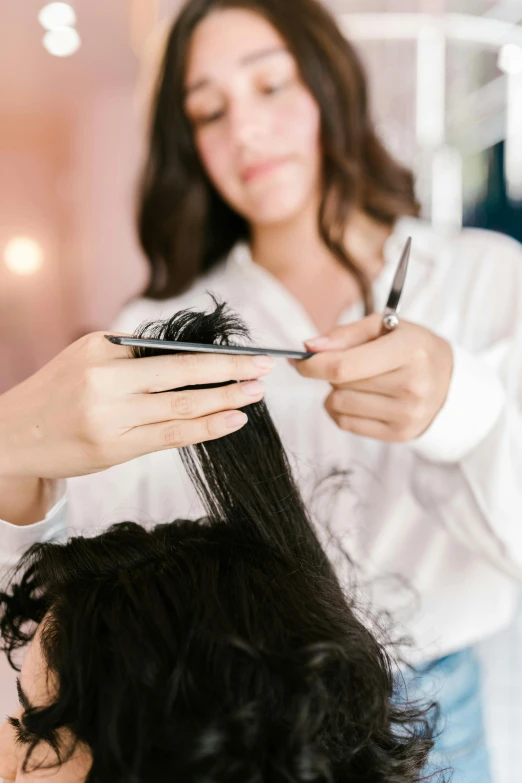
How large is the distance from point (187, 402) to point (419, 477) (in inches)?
18.7

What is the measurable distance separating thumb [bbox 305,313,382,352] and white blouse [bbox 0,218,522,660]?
19 centimetres

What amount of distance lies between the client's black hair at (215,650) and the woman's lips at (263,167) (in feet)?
1.32

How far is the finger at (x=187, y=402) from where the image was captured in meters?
0.47

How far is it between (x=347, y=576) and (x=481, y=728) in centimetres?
32

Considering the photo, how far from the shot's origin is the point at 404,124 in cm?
113

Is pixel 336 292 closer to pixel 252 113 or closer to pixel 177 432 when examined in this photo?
pixel 252 113

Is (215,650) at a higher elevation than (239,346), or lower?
lower

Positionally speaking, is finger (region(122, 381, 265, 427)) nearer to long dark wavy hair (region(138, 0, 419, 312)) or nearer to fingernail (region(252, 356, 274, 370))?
fingernail (region(252, 356, 274, 370))

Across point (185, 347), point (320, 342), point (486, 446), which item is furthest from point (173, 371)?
point (486, 446)

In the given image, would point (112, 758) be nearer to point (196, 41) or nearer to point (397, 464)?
point (397, 464)

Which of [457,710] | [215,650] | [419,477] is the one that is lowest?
[457,710]

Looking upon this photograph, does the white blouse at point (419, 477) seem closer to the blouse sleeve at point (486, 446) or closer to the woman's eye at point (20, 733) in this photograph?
the blouse sleeve at point (486, 446)

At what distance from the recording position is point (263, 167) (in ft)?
2.83

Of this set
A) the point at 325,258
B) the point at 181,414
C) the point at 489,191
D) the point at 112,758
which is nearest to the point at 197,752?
the point at 112,758
